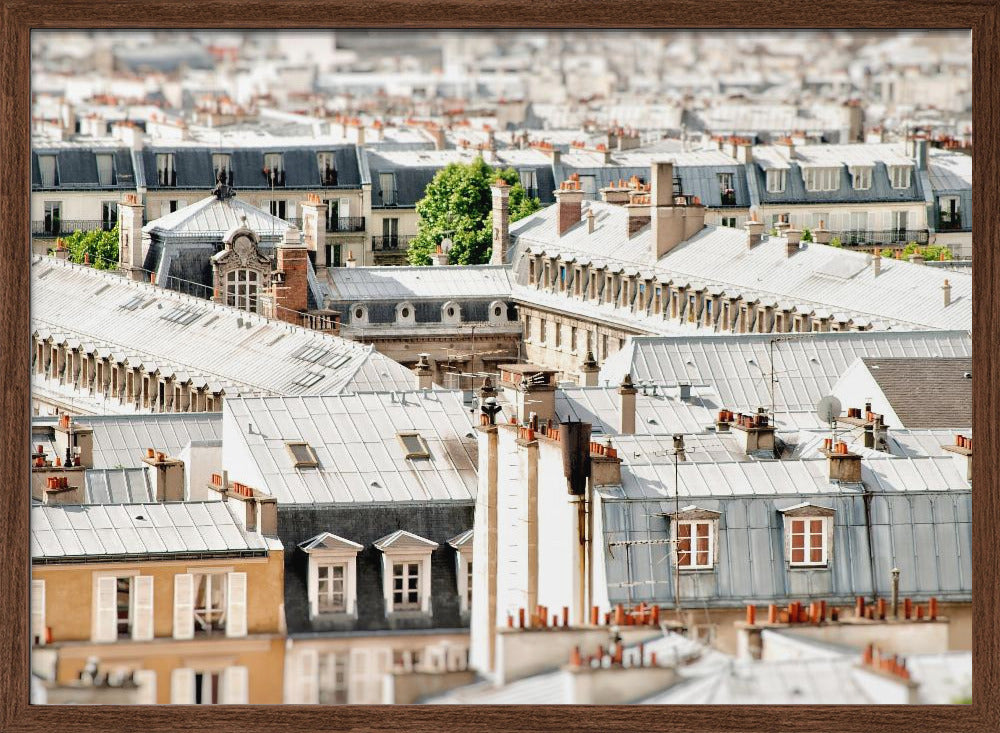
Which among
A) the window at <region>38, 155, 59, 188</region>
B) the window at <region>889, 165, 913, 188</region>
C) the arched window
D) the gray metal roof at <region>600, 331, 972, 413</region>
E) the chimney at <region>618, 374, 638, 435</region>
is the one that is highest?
the window at <region>889, 165, 913, 188</region>

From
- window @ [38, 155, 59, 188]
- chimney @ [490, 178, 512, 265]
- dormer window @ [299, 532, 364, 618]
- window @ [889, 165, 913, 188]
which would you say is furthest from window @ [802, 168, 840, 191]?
dormer window @ [299, 532, 364, 618]

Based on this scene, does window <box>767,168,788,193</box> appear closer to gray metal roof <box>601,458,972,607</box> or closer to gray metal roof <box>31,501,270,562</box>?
gray metal roof <box>31,501,270,562</box>

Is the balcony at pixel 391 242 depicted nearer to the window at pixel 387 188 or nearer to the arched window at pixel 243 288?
the window at pixel 387 188

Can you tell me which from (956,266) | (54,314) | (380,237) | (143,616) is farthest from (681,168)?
(143,616)

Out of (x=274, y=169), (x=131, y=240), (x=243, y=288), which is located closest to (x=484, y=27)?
(x=243, y=288)

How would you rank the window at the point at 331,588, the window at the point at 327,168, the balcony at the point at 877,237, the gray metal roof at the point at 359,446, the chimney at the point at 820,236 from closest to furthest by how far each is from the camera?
the window at the point at 331,588
the gray metal roof at the point at 359,446
the chimney at the point at 820,236
the balcony at the point at 877,237
the window at the point at 327,168

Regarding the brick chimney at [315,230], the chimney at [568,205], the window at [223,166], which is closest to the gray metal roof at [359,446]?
the brick chimney at [315,230]

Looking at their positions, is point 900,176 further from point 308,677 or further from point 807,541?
point 308,677
